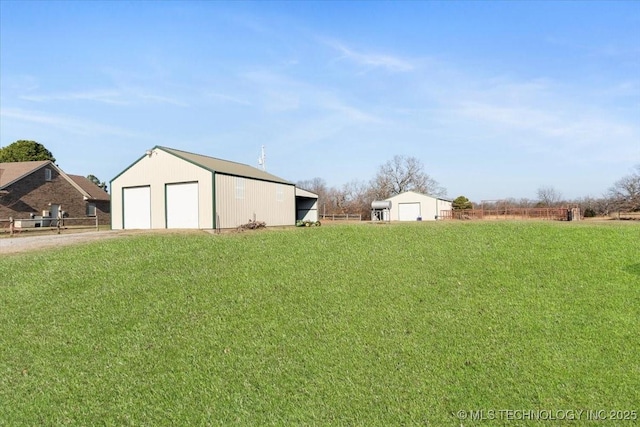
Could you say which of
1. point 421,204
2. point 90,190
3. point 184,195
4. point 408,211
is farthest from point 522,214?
point 90,190

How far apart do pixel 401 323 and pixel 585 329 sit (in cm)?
232

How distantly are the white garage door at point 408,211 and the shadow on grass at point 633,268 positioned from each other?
29.3m

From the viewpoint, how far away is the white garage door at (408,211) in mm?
36344

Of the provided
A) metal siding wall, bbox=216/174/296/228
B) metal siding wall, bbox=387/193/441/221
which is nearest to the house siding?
metal siding wall, bbox=216/174/296/228

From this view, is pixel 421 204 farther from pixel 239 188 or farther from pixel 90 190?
pixel 90 190

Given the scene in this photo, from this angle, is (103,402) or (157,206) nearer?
(103,402)

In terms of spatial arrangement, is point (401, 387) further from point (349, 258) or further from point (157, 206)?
point (157, 206)

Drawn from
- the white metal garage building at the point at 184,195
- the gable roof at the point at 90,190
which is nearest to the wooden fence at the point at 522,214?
the white metal garage building at the point at 184,195

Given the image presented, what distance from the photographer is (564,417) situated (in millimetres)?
3172

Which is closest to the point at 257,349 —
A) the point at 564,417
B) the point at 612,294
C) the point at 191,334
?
the point at 191,334

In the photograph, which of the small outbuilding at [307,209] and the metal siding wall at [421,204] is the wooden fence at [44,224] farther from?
the metal siding wall at [421,204]

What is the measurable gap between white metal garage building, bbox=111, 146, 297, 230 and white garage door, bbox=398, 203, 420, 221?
19714 millimetres

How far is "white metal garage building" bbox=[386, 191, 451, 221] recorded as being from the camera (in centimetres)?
3531

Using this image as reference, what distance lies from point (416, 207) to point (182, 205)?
989 inches
